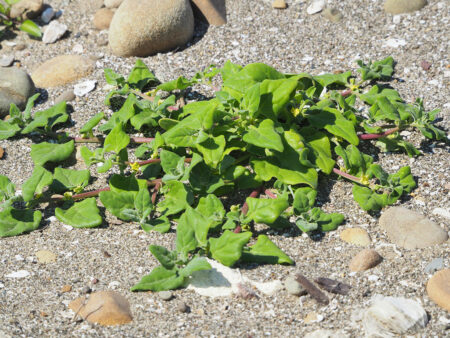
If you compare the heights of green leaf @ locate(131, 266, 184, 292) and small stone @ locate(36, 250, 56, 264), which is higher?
small stone @ locate(36, 250, 56, 264)

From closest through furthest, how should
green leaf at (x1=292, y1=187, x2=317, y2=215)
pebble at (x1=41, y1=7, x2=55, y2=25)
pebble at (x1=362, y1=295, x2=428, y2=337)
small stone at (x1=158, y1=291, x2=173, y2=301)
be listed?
pebble at (x1=362, y1=295, x2=428, y2=337) → small stone at (x1=158, y1=291, x2=173, y2=301) → green leaf at (x1=292, y1=187, x2=317, y2=215) → pebble at (x1=41, y1=7, x2=55, y2=25)

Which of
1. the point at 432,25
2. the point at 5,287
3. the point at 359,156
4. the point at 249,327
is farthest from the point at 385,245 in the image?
the point at 432,25

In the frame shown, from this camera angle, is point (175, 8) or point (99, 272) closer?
point (99, 272)

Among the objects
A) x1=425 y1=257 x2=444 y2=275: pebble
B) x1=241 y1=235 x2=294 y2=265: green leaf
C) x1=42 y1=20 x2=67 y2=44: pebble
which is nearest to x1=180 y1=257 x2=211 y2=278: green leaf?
x1=241 y1=235 x2=294 y2=265: green leaf

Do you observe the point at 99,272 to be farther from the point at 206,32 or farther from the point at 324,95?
the point at 206,32

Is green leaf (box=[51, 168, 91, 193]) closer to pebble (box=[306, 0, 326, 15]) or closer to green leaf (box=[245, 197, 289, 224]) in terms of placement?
green leaf (box=[245, 197, 289, 224])

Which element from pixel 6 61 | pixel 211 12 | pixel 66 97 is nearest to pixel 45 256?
pixel 66 97

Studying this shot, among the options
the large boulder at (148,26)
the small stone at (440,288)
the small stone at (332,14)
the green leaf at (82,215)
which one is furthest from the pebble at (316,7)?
the small stone at (440,288)
